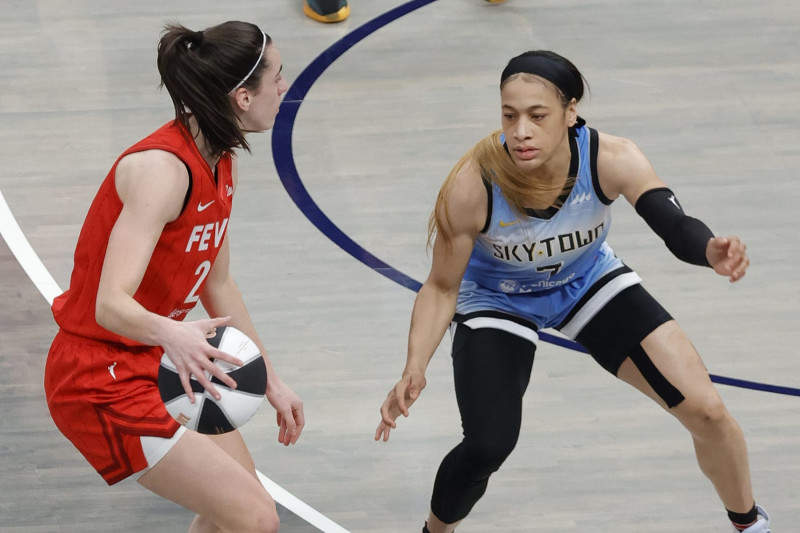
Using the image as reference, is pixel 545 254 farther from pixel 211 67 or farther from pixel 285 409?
pixel 211 67

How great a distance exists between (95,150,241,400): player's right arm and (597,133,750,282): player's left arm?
1371 millimetres

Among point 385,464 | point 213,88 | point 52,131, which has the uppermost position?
point 213,88

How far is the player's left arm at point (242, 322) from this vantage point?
3.52 m

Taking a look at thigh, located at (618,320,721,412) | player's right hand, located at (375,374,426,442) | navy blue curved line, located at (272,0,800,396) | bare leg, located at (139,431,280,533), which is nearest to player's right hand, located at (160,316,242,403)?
bare leg, located at (139,431,280,533)

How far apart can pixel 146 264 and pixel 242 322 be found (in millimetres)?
722

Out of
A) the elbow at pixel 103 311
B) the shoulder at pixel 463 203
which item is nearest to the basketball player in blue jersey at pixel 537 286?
the shoulder at pixel 463 203

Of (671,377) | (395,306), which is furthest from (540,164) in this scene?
(395,306)

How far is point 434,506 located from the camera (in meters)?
3.84

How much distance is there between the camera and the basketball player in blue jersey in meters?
3.54

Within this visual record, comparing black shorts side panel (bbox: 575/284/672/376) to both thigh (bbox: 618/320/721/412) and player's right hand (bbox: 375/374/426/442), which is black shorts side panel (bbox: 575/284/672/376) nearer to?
thigh (bbox: 618/320/721/412)

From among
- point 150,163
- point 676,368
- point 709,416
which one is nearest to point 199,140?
point 150,163

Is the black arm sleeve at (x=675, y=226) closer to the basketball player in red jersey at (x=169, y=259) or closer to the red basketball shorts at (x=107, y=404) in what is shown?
the basketball player in red jersey at (x=169, y=259)

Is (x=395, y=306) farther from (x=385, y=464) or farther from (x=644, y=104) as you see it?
(x=644, y=104)

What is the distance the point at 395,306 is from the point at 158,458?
2.26 metres
